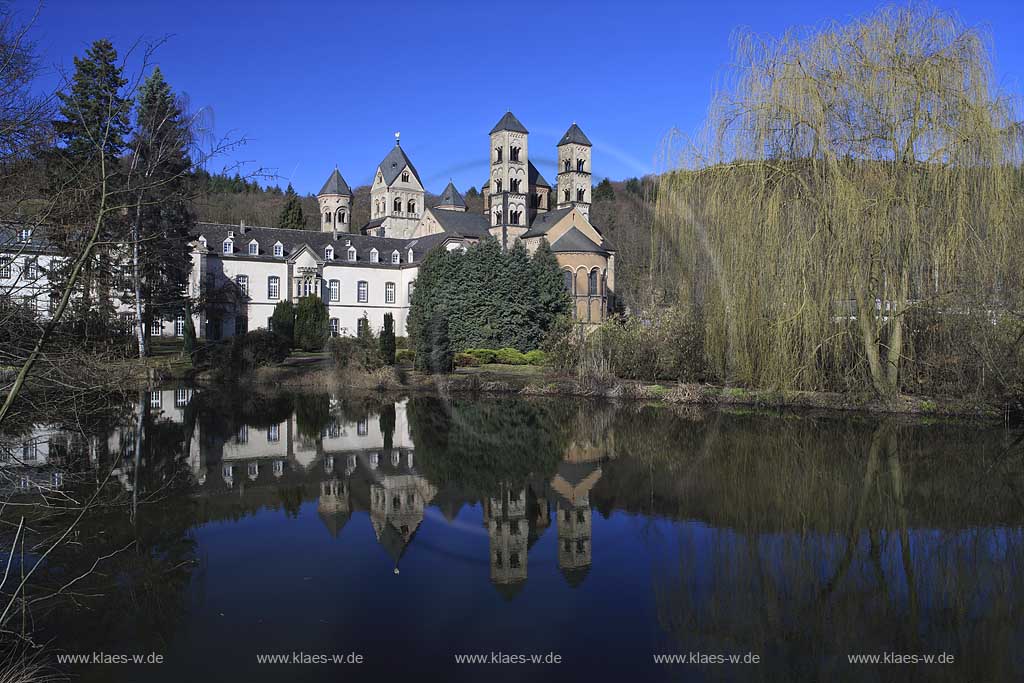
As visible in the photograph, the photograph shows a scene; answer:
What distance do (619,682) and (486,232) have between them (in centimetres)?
4974

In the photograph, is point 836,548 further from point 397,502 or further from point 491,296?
point 491,296

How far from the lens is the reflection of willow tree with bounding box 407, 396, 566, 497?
A: 12.1m

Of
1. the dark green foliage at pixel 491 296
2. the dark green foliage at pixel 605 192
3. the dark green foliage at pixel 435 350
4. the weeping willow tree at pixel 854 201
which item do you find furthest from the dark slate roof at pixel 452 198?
the weeping willow tree at pixel 854 201

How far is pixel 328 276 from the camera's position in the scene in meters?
50.3

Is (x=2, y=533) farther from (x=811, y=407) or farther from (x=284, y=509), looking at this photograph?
(x=811, y=407)

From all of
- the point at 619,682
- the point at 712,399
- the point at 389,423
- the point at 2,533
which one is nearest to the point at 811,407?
the point at 712,399

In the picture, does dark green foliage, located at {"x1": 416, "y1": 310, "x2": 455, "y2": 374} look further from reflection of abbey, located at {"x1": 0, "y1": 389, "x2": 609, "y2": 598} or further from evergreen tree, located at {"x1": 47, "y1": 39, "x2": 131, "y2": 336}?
evergreen tree, located at {"x1": 47, "y1": 39, "x2": 131, "y2": 336}

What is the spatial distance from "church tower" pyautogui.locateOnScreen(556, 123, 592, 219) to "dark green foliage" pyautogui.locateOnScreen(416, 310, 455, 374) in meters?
32.9

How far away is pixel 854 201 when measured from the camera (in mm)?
16828

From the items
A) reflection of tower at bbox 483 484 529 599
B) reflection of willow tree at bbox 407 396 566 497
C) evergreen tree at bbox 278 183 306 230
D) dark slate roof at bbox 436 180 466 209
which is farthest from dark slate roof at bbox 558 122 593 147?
reflection of tower at bbox 483 484 529 599

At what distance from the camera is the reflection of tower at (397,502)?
28.2 feet

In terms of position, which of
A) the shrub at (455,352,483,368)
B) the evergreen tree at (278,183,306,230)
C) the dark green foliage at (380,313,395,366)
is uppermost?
the evergreen tree at (278,183,306,230)

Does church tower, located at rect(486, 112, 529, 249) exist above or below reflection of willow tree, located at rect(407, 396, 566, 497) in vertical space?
above

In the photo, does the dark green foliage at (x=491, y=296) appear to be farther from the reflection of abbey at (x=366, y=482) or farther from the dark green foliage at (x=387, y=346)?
the reflection of abbey at (x=366, y=482)
